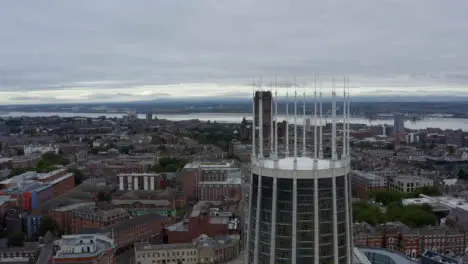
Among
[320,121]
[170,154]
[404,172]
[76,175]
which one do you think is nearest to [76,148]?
[170,154]

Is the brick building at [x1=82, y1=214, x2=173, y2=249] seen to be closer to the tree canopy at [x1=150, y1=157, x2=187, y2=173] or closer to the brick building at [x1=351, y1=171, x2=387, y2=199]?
the brick building at [x1=351, y1=171, x2=387, y2=199]

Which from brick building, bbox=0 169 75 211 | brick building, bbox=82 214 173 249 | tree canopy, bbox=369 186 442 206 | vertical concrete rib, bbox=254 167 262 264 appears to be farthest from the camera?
tree canopy, bbox=369 186 442 206

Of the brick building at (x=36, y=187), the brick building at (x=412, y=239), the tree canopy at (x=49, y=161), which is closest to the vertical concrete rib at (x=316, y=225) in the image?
the brick building at (x=412, y=239)

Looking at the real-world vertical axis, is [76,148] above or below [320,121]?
below

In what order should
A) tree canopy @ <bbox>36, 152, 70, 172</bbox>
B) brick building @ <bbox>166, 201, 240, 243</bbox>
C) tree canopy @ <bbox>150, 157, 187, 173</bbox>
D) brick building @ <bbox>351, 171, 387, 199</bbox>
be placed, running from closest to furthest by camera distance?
brick building @ <bbox>166, 201, 240, 243</bbox>
brick building @ <bbox>351, 171, 387, 199</bbox>
tree canopy @ <bbox>150, 157, 187, 173</bbox>
tree canopy @ <bbox>36, 152, 70, 172</bbox>

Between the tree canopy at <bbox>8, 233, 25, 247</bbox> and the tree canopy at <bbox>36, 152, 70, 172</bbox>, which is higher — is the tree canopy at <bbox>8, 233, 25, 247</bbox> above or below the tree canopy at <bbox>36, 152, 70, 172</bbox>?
below

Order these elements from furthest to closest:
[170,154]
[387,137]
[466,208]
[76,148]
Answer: [387,137] → [76,148] → [170,154] → [466,208]

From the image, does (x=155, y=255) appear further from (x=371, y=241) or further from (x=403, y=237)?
(x=403, y=237)

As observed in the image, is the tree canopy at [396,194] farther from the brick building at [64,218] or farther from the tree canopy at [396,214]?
the brick building at [64,218]

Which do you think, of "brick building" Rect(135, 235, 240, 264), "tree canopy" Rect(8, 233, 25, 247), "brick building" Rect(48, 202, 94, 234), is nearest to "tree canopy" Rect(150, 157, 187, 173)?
"brick building" Rect(48, 202, 94, 234)

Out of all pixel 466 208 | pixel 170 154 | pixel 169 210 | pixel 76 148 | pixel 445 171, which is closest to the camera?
pixel 466 208

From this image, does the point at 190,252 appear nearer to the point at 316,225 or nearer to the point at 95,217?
the point at 95,217
